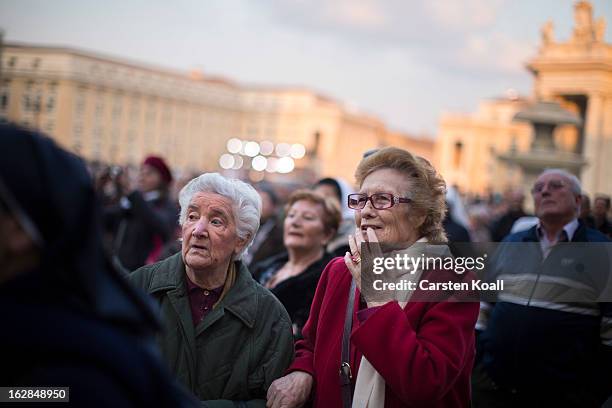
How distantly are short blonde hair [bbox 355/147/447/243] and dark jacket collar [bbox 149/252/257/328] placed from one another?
2.70 ft

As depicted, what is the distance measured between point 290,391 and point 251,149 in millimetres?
70083

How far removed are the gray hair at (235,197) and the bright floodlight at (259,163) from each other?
6798 cm

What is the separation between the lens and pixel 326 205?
19.9 feet

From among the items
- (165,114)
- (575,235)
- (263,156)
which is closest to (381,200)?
(575,235)

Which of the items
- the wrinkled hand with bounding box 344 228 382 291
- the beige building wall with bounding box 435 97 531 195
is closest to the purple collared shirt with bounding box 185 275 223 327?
the wrinkled hand with bounding box 344 228 382 291

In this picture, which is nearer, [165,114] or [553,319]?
[553,319]

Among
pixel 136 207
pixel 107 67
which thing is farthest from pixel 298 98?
pixel 136 207

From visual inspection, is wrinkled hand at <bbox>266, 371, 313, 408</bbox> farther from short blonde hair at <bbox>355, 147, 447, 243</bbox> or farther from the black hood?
the black hood

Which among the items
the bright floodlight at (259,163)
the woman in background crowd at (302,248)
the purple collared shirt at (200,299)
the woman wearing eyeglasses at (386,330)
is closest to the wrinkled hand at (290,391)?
the woman wearing eyeglasses at (386,330)

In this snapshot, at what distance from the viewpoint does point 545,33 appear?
24.4 meters

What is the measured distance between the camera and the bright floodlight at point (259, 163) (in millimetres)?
72188

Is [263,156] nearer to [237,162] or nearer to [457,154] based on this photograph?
[237,162]

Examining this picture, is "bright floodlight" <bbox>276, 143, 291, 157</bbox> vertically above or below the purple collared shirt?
above

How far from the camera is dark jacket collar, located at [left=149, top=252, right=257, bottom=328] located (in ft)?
11.8
